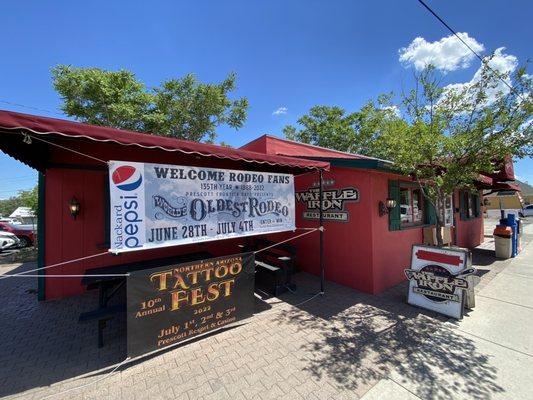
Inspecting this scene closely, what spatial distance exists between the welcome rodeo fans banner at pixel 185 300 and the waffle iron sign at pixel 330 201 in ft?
8.85

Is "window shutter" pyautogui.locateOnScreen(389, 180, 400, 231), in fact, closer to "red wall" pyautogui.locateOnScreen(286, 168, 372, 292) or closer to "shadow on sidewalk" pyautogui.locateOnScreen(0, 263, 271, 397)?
"red wall" pyautogui.locateOnScreen(286, 168, 372, 292)

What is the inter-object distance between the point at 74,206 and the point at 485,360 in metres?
7.26

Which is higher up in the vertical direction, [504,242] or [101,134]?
[101,134]

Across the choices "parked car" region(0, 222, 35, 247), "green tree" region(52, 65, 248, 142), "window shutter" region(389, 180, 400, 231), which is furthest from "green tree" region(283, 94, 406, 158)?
"parked car" region(0, 222, 35, 247)

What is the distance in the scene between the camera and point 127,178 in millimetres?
3322

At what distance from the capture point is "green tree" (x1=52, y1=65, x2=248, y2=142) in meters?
12.8

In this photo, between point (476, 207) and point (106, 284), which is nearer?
point (106, 284)

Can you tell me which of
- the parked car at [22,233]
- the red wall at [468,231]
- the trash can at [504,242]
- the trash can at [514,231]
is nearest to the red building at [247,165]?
the red wall at [468,231]

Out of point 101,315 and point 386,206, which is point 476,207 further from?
point 101,315

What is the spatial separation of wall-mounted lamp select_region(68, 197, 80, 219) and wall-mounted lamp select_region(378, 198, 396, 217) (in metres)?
6.34

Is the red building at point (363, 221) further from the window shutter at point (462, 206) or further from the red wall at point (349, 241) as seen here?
the window shutter at point (462, 206)

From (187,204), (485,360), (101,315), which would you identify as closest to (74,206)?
(101,315)

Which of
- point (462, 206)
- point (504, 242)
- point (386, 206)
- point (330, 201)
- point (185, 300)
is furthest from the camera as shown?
point (462, 206)

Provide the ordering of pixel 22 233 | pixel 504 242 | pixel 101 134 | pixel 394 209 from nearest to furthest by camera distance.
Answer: pixel 101 134, pixel 394 209, pixel 504 242, pixel 22 233
